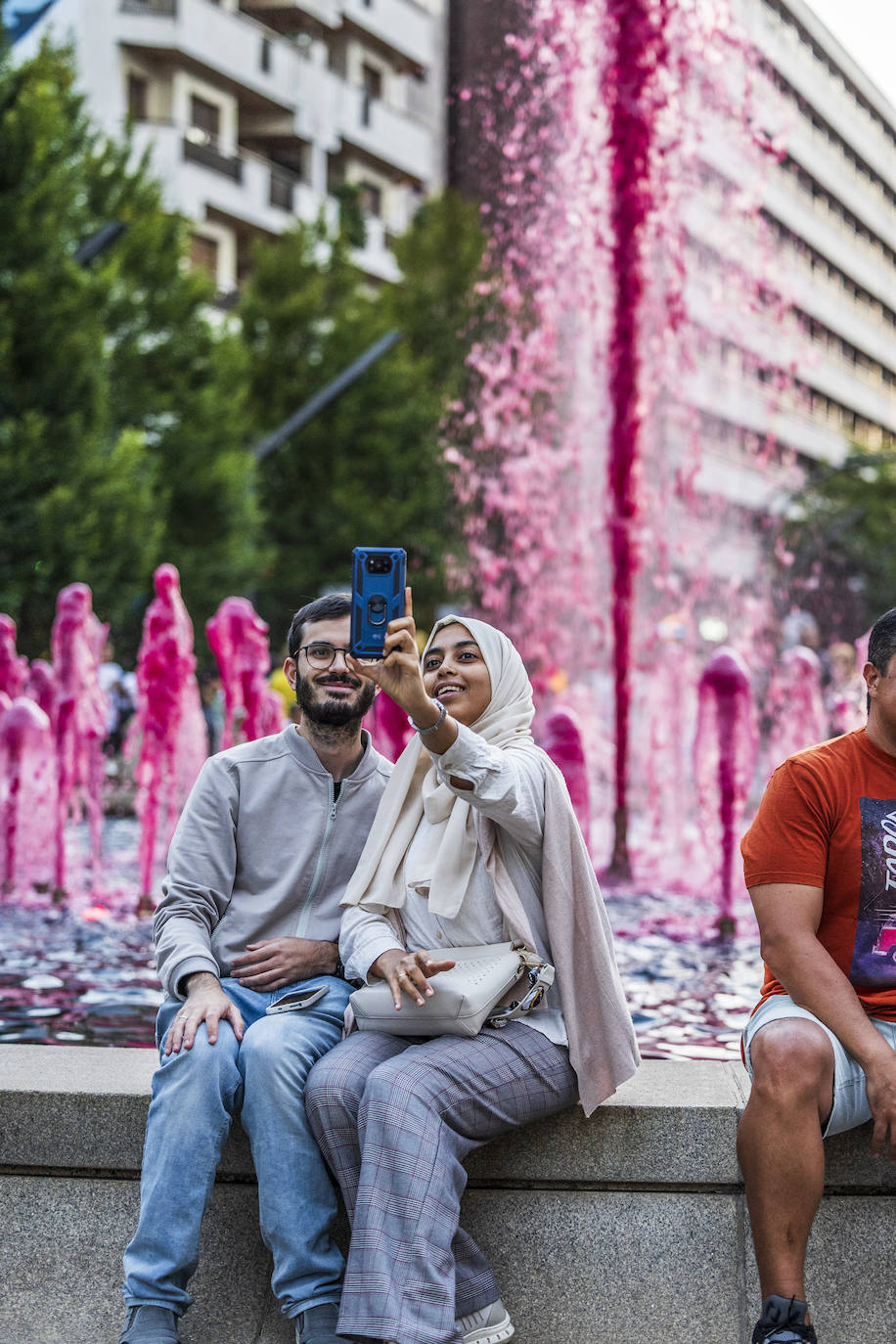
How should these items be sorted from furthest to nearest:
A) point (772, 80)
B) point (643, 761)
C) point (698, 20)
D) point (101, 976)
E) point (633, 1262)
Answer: point (643, 761), point (772, 80), point (698, 20), point (101, 976), point (633, 1262)

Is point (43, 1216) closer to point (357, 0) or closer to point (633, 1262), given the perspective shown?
point (633, 1262)


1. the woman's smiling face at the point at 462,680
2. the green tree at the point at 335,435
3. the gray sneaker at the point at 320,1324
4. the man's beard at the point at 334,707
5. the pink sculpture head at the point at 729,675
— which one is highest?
the green tree at the point at 335,435

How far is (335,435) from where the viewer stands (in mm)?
27656

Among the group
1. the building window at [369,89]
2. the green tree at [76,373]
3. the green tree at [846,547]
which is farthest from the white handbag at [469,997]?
the building window at [369,89]

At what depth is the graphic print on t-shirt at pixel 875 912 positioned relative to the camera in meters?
3.05

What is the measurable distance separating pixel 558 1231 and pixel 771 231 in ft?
41.0

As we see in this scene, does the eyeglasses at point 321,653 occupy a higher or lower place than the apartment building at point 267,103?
lower

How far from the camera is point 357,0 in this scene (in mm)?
41125

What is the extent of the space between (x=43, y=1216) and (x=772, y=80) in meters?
11.6

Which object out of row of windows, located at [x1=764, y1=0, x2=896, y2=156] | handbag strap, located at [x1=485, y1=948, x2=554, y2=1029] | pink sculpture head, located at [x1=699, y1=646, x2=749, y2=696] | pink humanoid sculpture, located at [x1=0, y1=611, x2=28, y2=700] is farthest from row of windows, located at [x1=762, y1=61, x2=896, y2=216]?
handbag strap, located at [x1=485, y1=948, x2=554, y2=1029]

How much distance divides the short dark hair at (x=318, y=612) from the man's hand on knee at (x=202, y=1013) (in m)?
0.80

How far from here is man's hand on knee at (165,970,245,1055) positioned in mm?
3072

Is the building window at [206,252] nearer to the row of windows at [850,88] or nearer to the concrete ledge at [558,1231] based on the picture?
the row of windows at [850,88]

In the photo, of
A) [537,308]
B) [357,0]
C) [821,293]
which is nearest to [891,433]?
[821,293]
